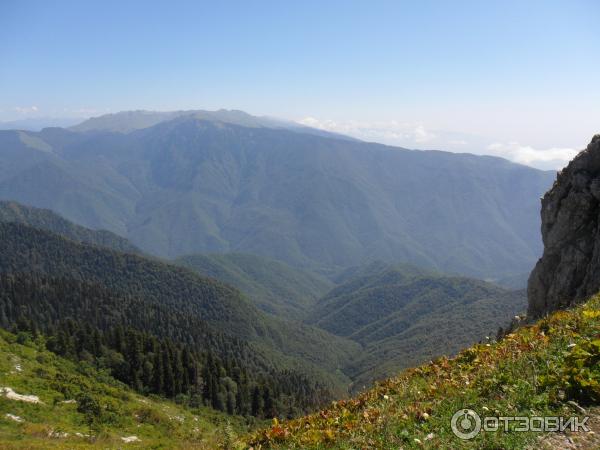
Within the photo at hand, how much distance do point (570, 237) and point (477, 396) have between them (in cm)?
2776

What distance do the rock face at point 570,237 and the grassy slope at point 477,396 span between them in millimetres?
16285

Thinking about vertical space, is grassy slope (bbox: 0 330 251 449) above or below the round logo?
below

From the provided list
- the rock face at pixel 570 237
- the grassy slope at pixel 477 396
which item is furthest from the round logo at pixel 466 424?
the rock face at pixel 570 237

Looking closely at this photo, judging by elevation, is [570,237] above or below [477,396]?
above

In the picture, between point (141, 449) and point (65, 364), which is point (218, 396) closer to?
point (65, 364)

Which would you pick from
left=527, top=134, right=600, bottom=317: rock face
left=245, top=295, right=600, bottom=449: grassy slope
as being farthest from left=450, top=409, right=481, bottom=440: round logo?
left=527, top=134, right=600, bottom=317: rock face

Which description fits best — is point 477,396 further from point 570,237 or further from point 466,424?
point 570,237

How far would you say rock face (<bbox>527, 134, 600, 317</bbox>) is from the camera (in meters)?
31.7

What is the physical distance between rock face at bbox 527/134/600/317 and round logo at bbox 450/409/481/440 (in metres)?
22.0

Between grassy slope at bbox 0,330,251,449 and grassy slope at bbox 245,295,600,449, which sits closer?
grassy slope at bbox 245,295,600,449

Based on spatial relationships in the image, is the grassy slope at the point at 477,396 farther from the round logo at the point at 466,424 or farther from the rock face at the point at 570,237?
the rock face at the point at 570,237

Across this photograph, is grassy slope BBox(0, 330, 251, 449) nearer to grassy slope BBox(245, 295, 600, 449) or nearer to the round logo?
grassy slope BBox(245, 295, 600, 449)

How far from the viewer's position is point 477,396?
13.1m

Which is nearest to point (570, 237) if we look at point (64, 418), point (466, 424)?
point (466, 424)
